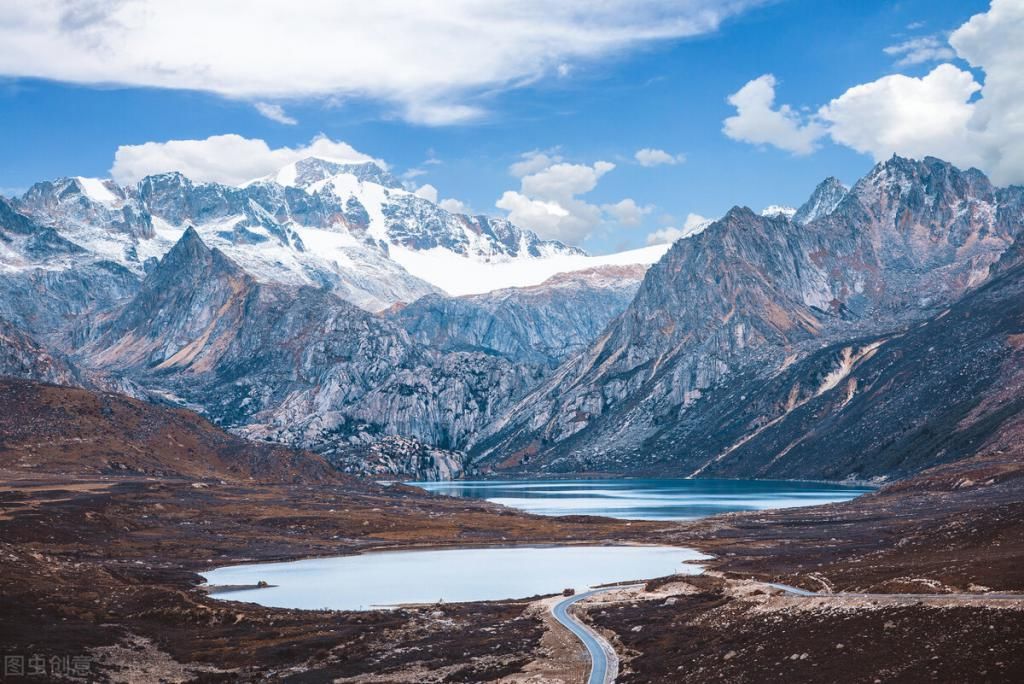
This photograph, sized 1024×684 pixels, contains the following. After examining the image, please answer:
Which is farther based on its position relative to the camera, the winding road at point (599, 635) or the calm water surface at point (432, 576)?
the calm water surface at point (432, 576)

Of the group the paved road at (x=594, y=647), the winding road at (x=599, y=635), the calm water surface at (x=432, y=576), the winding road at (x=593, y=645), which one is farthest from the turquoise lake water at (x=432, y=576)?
the winding road at (x=599, y=635)

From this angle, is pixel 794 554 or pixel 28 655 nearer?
pixel 28 655

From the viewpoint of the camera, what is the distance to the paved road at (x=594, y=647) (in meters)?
78.1

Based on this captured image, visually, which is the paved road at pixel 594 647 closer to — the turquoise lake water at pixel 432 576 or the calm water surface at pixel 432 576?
the calm water surface at pixel 432 576

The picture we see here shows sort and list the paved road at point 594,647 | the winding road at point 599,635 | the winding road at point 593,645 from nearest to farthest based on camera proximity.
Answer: the winding road at point 599,635 < the paved road at point 594,647 < the winding road at point 593,645

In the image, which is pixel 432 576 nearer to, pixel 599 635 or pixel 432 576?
pixel 432 576

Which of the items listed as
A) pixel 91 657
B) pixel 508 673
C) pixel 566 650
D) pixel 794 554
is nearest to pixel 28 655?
pixel 91 657

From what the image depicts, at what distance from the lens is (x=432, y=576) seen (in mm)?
167000

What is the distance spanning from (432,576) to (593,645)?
78.0 m

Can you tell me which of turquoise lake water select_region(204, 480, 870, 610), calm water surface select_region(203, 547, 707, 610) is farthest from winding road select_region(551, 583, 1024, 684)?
calm water surface select_region(203, 547, 707, 610)

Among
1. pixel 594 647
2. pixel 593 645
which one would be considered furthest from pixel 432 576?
pixel 594 647

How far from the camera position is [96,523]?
196125 mm

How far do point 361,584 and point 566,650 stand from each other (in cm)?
7330

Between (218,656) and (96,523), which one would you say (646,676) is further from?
(96,523)
